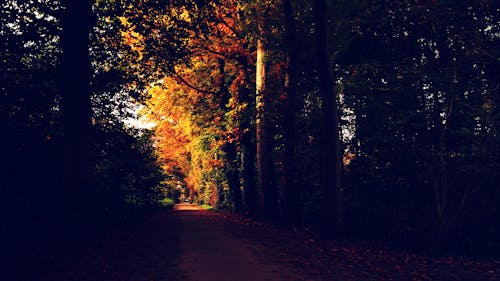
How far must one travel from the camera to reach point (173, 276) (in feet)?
25.6

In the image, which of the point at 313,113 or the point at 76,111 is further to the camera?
the point at 313,113

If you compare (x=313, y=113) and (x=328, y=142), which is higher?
(x=313, y=113)

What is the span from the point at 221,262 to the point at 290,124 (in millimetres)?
9481

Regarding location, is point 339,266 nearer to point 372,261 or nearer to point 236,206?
point 372,261

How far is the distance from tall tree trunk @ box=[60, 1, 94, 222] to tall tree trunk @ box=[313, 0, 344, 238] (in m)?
7.59

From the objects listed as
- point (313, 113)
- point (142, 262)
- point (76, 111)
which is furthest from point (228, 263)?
point (313, 113)

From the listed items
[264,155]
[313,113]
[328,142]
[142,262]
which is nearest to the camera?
[142,262]

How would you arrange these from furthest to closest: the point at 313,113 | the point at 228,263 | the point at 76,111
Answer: the point at 313,113 → the point at 76,111 → the point at 228,263

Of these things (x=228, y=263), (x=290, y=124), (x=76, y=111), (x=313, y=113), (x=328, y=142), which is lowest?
(x=228, y=263)

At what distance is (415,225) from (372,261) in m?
6.45

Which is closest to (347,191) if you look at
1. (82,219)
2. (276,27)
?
(276,27)

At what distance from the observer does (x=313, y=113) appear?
17766 millimetres

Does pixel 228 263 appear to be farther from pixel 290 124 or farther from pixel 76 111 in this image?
pixel 290 124

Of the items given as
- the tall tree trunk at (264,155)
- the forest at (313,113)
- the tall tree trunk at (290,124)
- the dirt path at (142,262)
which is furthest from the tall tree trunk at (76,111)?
the tall tree trunk at (264,155)
